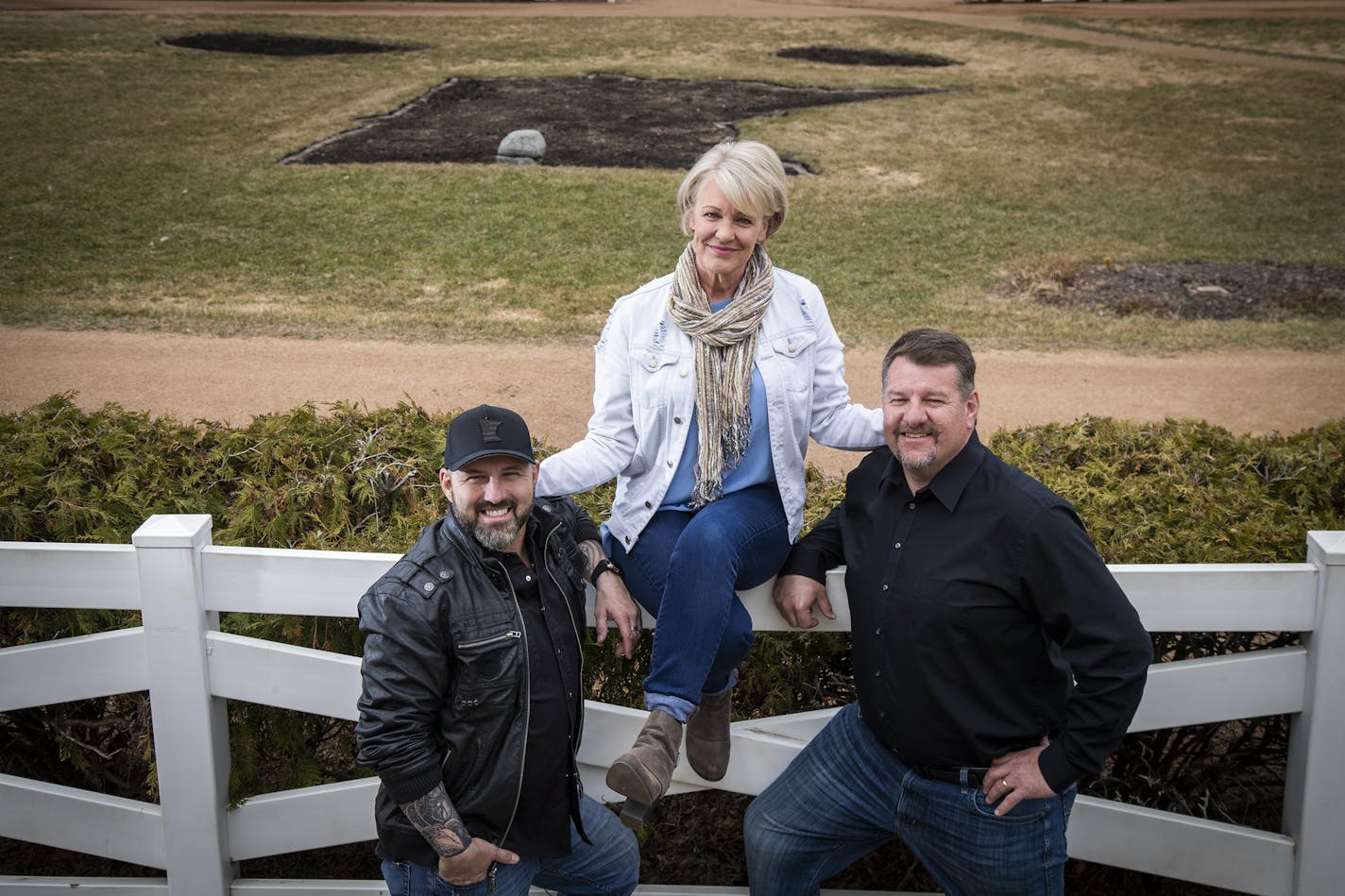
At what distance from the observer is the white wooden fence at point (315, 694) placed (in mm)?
2883

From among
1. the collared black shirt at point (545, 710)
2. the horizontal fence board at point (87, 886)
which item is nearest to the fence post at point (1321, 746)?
the collared black shirt at point (545, 710)

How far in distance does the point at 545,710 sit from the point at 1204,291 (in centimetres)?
1082

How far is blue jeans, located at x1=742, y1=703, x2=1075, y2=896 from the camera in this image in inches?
106

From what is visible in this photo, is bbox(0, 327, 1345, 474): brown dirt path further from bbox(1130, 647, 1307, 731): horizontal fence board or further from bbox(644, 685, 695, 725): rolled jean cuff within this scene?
bbox(644, 685, 695, 725): rolled jean cuff

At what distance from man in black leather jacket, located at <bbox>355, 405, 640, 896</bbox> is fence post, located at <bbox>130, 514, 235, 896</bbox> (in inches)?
23.1

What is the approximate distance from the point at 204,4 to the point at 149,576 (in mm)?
19374

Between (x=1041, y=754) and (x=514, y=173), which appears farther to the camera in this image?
(x=514, y=173)

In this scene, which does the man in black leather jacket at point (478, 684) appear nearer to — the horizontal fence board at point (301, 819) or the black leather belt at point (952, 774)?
the horizontal fence board at point (301, 819)

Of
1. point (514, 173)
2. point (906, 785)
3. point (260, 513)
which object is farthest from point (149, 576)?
point (514, 173)

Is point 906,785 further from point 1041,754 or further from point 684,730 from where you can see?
point 684,730

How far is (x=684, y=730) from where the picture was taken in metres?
2.97

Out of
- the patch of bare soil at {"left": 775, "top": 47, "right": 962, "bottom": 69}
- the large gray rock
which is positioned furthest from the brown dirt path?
the patch of bare soil at {"left": 775, "top": 47, "right": 962, "bottom": 69}

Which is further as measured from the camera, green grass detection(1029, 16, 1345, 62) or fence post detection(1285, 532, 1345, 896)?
green grass detection(1029, 16, 1345, 62)

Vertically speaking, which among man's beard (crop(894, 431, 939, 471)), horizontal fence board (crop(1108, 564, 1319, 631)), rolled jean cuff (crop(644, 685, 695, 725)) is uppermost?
man's beard (crop(894, 431, 939, 471))
